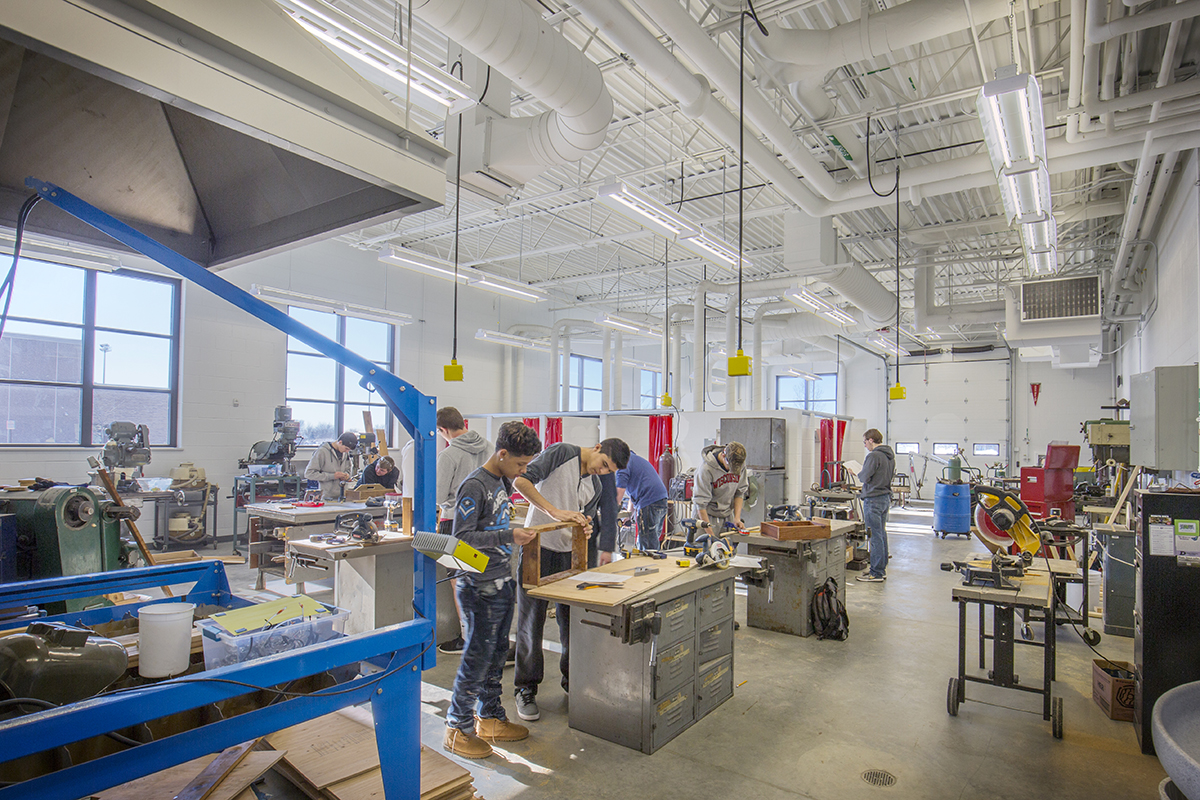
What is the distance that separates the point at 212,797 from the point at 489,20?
3.56m

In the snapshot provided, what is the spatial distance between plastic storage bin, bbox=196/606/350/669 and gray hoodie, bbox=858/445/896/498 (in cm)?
622

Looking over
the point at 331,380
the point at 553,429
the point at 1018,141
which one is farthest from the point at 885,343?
the point at 331,380

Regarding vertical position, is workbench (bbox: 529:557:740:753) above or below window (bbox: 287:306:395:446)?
below

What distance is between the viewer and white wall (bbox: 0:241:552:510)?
8320 mm

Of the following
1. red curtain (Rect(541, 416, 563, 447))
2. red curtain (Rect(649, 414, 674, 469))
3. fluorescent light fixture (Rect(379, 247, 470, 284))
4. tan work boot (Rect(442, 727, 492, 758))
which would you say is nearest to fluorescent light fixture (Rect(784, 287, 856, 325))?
red curtain (Rect(649, 414, 674, 469))

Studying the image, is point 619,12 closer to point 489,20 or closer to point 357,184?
point 489,20

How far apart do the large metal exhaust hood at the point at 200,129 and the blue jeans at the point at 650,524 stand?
3812mm

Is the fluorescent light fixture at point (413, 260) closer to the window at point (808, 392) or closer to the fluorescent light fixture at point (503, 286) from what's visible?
the fluorescent light fixture at point (503, 286)

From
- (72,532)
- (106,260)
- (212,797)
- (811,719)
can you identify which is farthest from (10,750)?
(106,260)

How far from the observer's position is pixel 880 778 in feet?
9.50

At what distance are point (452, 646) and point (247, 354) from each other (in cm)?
671

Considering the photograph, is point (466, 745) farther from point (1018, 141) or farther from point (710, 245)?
point (710, 245)

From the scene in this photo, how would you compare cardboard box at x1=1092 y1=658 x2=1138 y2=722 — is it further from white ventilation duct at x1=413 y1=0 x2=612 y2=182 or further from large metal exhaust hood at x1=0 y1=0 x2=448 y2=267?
white ventilation duct at x1=413 y1=0 x2=612 y2=182

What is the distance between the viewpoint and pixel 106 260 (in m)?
7.09
